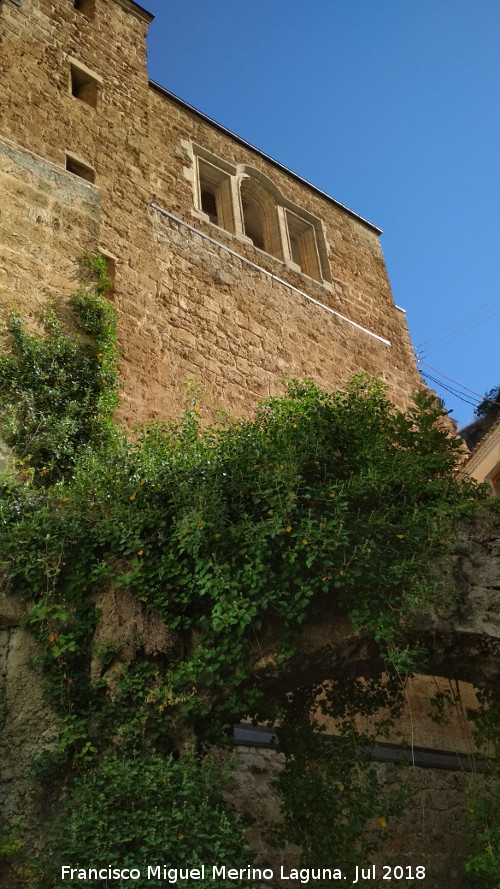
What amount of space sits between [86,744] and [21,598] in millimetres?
1152

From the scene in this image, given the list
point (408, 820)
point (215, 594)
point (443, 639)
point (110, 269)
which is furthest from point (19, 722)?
point (110, 269)

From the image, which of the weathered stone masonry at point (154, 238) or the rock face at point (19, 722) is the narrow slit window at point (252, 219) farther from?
the rock face at point (19, 722)

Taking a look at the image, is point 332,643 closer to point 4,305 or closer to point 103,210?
point 4,305

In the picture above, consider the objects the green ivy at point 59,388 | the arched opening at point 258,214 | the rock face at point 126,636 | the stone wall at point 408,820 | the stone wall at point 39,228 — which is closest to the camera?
the rock face at point 126,636

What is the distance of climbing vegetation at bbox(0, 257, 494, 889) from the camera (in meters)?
4.77

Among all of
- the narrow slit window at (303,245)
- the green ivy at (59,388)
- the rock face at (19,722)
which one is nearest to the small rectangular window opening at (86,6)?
the narrow slit window at (303,245)

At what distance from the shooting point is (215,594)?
5.16 metres

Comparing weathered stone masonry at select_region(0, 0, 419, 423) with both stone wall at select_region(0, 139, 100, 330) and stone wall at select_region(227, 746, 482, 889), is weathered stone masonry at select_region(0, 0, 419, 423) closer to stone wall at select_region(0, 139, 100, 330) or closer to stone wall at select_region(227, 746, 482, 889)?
stone wall at select_region(0, 139, 100, 330)

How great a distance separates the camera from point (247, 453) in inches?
231

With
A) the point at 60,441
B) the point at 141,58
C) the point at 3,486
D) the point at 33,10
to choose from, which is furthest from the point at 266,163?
the point at 3,486

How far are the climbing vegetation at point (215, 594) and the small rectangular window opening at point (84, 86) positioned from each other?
6.27 metres

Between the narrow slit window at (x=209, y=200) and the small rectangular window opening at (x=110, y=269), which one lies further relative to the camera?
the narrow slit window at (x=209, y=200)

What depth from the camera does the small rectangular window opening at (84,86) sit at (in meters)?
10.7

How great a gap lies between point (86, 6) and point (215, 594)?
9.86 m
